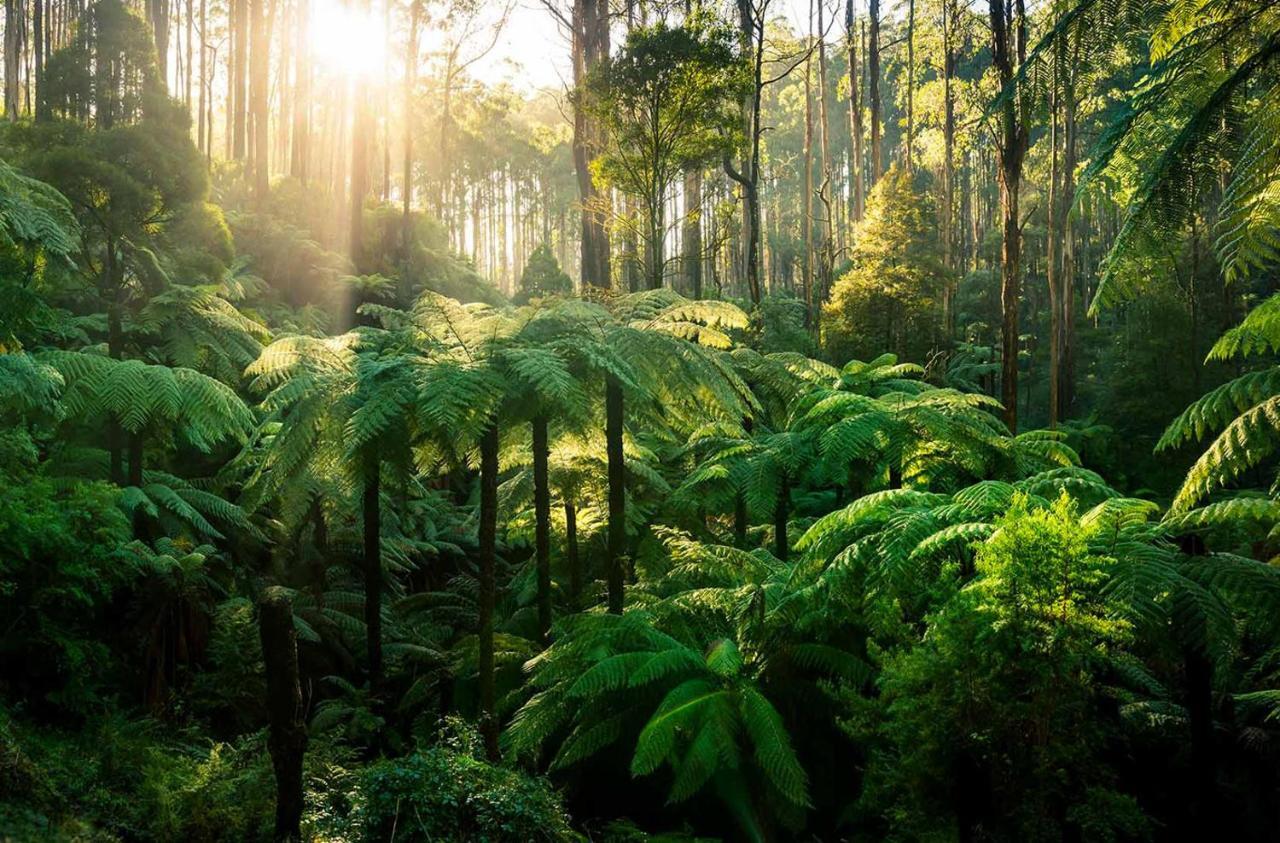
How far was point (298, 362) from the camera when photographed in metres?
4.59

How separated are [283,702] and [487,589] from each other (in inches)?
66.4

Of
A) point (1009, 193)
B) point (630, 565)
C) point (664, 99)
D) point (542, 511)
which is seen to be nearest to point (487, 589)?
point (542, 511)

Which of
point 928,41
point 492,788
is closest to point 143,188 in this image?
point 492,788

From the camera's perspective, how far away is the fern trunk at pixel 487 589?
457 cm

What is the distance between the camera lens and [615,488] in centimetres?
517

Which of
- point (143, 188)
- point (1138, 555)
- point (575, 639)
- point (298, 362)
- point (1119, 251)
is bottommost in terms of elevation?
point (575, 639)

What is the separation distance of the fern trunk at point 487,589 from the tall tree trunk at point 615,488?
0.77 m

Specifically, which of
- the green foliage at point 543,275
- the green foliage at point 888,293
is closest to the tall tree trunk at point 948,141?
the green foliage at point 888,293

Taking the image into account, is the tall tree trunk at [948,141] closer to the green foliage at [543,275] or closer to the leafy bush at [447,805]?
the green foliage at [543,275]

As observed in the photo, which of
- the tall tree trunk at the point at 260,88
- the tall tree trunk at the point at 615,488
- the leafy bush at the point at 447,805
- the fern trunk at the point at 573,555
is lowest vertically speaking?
the leafy bush at the point at 447,805

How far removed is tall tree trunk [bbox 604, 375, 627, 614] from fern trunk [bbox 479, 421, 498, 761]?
2.51 ft

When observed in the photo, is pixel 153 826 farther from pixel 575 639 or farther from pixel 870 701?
pixel 870 701

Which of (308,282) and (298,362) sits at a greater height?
(308,282)

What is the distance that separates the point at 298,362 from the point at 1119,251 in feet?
14.4
